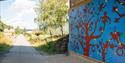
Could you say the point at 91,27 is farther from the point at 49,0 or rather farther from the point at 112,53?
the point at 49,0

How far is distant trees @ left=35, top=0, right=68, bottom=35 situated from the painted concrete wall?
1946 cm

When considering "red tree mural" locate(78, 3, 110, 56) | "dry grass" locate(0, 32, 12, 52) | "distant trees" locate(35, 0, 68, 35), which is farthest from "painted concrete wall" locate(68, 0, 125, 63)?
"distant trees" locate(35, 0, 68, 35)

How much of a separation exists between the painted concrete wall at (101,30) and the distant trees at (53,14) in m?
19.5

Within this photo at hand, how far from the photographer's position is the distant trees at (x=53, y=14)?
126 ft

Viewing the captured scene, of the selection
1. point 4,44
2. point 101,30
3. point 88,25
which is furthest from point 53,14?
point 101,30

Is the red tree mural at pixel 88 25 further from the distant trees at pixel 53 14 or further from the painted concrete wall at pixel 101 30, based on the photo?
the distant trees at pixel 53 14

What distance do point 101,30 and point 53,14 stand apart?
26.3 metres

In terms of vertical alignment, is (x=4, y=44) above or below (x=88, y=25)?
below

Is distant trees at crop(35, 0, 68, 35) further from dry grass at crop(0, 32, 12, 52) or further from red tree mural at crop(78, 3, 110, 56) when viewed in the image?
red tree mural at crop(78, 3, 110, 56)

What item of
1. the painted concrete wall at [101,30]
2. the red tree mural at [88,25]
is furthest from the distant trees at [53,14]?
the red tree mural at [88,25]

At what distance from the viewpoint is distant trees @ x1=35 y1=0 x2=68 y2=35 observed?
38.5 m

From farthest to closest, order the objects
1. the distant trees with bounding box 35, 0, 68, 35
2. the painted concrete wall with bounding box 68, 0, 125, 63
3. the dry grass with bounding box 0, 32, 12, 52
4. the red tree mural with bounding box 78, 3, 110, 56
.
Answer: the distant trees with bounding box 35, 0, 68, 35 → the dry grass with bounding box 0, 32, 12, 52 → the red tree mural with bounding box 78, 3, 110, 56 → the painted concrete wall with bounding box 68, 0, 125, 63

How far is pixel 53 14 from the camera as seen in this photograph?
39250mm

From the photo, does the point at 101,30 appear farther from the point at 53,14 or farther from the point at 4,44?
the point at 53,14
